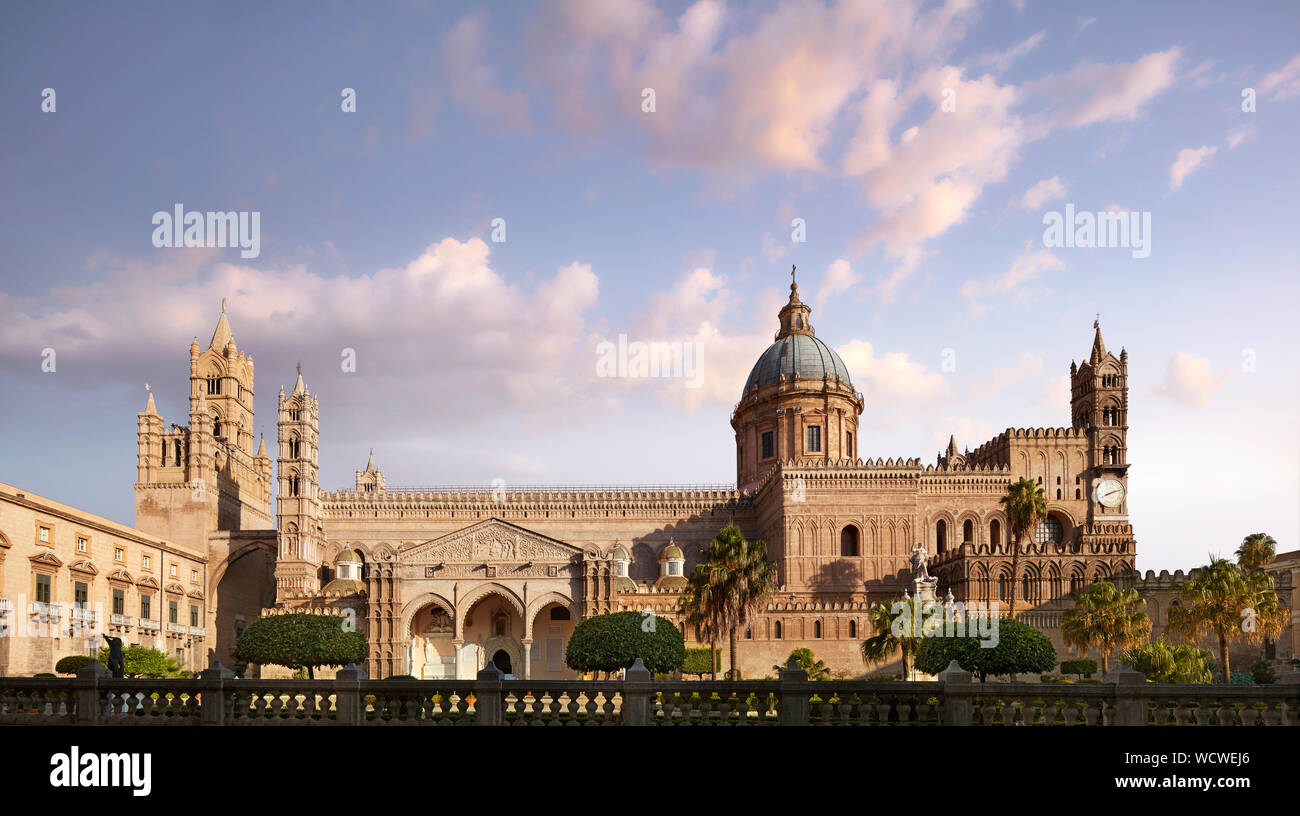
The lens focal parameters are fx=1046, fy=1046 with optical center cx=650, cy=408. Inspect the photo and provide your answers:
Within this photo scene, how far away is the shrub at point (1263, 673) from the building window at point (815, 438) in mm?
28637

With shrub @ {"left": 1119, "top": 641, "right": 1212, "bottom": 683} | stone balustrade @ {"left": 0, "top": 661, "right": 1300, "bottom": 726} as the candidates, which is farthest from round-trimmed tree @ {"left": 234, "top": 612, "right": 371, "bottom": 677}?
shrub @ {"left": 1119, "top": 641, "right": 1212, "bottom": 683}

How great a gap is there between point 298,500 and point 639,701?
56480 mm

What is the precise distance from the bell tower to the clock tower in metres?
50.2

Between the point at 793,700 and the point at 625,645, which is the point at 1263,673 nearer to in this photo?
the point at 625,645

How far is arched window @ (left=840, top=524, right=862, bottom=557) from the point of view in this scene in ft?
209

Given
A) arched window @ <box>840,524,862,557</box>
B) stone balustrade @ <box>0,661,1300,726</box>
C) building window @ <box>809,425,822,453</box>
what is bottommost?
stone balustrade @ <box>0,661,1300,726</box>

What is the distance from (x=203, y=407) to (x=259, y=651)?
Result: 32.8m

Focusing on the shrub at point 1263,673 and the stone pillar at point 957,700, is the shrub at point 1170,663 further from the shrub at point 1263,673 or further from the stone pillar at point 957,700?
the stone pillar at point 957,700

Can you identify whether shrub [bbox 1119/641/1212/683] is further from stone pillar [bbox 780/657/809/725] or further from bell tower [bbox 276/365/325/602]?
bell tower [bbox 276/365/325/602]

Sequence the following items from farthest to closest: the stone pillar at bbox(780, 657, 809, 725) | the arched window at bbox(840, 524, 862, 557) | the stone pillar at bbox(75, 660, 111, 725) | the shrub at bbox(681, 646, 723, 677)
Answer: the arched window at bbox(840, 524, 862, 557)
the shrub at bbox(681, 646, 723, 677)
the stone pillar at bbox(75, 660, 111, 725)
the stone pillar at bbox(780, 657, 809, 725)

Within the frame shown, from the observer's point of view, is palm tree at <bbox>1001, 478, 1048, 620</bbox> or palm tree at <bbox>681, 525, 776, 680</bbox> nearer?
palm tree at <bbox>681, 525, 776, 680</bbox>

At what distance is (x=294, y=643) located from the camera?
48000mm

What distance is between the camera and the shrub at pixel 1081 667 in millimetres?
47781
